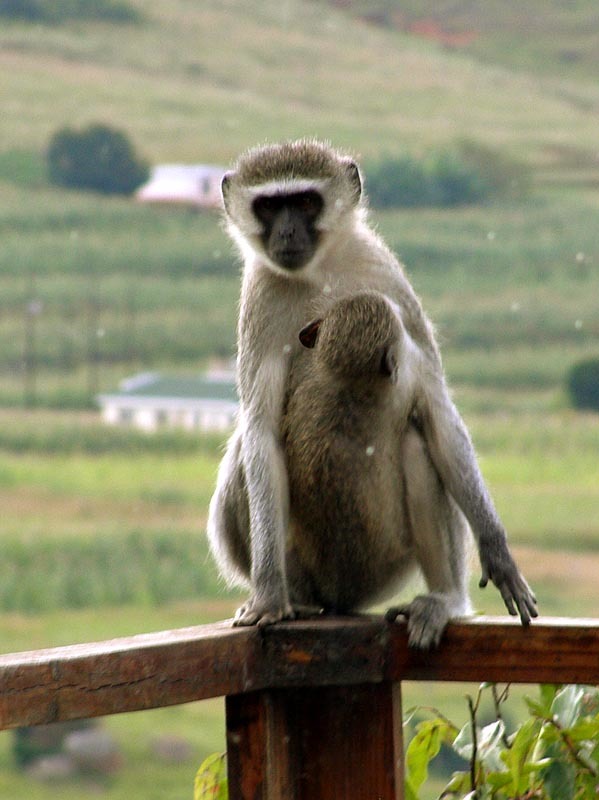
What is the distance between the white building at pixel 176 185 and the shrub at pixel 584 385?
3.65 metres

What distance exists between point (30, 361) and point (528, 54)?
5.91 meters

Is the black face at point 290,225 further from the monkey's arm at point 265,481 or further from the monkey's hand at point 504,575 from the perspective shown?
the monkey's hand at point 504,575

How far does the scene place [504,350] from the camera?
1153 centimetres

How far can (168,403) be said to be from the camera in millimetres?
12234

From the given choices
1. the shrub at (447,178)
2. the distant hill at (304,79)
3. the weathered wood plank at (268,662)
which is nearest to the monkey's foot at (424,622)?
the weathered wood plank at (268,662)

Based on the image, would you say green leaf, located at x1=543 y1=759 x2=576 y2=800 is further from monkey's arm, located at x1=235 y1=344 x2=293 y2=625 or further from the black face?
the black face

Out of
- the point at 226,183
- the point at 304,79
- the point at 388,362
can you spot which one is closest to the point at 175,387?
the point at 304,79

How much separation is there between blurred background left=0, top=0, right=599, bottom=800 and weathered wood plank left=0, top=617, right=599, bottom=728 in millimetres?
7957

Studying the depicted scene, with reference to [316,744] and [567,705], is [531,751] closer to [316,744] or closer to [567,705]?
[567,705]

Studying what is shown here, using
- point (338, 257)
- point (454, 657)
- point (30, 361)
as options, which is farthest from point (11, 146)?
point (454, 657)

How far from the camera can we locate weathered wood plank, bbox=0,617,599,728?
1454 millimetres

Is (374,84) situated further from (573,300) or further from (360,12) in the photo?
(573,300)

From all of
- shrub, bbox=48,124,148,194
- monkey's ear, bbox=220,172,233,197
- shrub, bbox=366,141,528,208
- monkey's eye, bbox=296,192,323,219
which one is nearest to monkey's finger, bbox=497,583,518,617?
monkey's eye, bbox=296,192,323,219

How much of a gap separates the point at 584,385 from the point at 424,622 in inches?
399
